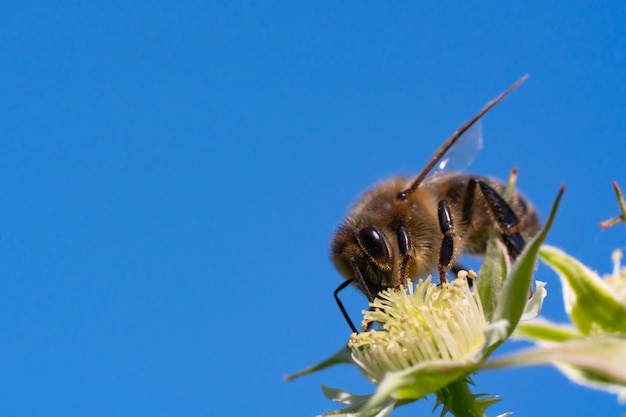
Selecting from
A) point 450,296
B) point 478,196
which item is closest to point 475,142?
point 478,196

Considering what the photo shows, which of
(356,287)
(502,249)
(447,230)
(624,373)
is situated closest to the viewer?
(624,373)

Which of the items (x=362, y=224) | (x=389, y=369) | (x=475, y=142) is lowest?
(x=389, y=369)

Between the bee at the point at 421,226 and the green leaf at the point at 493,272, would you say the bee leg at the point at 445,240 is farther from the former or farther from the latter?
the green leaf at the point at 493,272

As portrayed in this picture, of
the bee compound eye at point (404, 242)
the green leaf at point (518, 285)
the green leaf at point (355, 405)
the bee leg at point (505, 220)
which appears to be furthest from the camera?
the bee leg at point (505, 220)

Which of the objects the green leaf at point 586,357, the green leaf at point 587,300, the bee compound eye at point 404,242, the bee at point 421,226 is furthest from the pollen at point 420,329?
the green leaf at point 586,357

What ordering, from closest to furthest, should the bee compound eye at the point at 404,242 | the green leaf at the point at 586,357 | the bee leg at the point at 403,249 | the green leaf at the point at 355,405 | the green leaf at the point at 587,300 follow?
the green leaf at the point at 586,357 → the green leaf at the point at 587,300 → the green leaf at the point at 355,405 → the bee leg at the point at 403,249 → the bee compound eye at the point at 404,242

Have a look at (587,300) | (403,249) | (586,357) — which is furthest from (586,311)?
(403,249)

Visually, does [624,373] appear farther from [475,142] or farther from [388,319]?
[475,142]

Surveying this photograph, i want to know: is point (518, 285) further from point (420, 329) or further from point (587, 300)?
point (420, 329)
